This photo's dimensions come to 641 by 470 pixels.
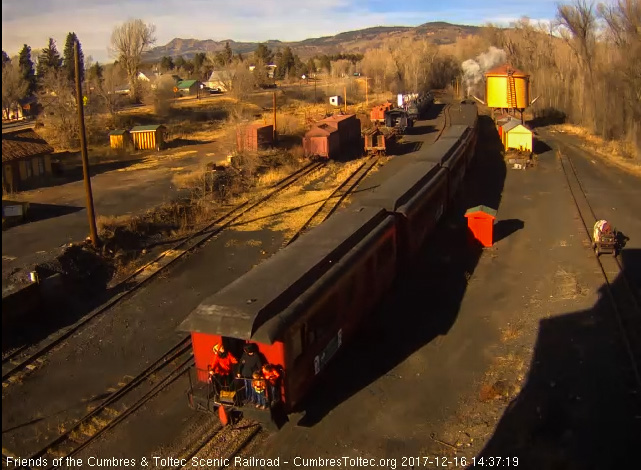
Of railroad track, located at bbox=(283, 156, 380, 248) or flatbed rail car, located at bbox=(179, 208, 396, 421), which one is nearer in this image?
flatbed rail car, located at bbox=(179, 208, 396, 421)

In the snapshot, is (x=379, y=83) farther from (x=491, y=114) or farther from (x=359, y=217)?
(x=359, y=217)

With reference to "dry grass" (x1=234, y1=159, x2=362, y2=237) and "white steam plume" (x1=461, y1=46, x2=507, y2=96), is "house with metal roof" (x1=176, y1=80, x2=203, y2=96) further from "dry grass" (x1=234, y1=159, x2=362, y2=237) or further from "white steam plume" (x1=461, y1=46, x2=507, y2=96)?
"dry grass" (x1=234, y1=159, x2=362, y2=237)

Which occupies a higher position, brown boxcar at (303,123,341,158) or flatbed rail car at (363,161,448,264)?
brown boxcar at (303,123,341,158)

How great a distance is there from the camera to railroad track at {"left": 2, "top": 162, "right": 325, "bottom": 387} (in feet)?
43.5

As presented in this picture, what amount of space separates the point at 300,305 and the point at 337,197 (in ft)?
55.2

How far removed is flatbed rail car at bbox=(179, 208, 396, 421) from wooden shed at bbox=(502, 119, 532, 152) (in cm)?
2641

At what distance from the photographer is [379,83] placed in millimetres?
91500

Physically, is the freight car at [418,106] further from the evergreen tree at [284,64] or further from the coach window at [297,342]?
the evergreen tree at [284,64]

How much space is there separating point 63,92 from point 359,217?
38.7 meters

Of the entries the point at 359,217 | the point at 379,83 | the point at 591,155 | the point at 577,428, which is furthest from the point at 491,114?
the point at 577,428

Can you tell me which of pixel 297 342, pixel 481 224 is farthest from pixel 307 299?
pixel 481 224

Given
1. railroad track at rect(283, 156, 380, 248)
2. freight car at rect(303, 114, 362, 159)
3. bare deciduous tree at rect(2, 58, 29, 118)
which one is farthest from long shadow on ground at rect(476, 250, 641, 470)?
bare deciduous tree at rect(2, 58, 29, 118)

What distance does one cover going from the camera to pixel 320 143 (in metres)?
35.0

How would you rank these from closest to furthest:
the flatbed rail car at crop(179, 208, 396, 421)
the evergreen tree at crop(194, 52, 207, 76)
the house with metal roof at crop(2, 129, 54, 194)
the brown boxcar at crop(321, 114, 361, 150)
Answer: the flatbed rail car at crop(179, 208, 396, 421) → the house with metal roof at crop(2, 129, 54, 194) → the brown boxcar at crop(321, 114, 361, 150) → the evergreen tree at crop(194, 52, 207, 76)
